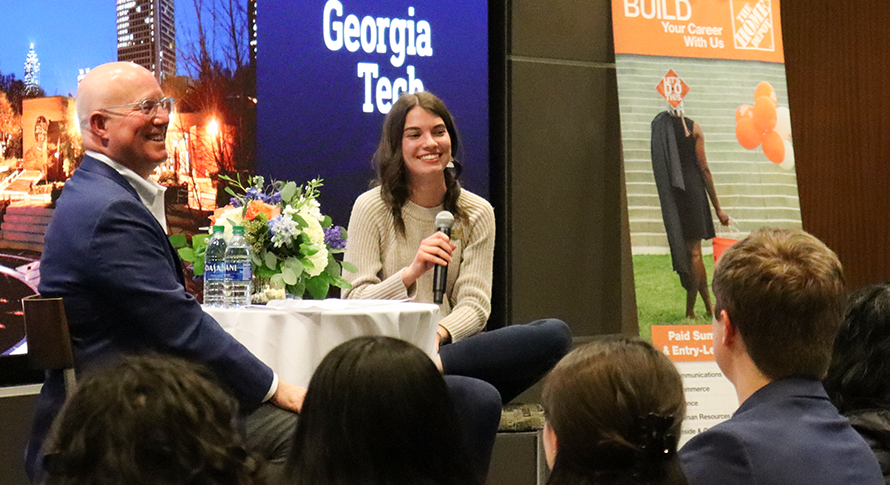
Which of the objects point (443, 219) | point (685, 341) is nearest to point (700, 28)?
point (685, 341)

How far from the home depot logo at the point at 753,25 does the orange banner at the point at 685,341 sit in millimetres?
1369

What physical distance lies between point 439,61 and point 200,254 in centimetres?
222

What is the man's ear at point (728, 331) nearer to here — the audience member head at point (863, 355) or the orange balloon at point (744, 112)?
the audience member head at point (863, 355)

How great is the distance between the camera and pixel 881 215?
18.6 feet

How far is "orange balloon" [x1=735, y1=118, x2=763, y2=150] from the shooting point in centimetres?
448

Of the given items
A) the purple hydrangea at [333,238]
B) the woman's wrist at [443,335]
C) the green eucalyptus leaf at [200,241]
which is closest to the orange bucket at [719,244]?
the woman's wrist at [443,335]

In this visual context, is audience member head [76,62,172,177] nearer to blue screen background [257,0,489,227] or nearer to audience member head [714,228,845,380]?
audience member head [714,228,845,380]

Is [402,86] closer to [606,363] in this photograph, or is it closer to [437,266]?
[437,266]

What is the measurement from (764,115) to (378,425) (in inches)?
149

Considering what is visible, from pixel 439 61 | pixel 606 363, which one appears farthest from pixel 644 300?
pixel 606 363

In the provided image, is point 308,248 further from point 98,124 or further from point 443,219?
point 98,124

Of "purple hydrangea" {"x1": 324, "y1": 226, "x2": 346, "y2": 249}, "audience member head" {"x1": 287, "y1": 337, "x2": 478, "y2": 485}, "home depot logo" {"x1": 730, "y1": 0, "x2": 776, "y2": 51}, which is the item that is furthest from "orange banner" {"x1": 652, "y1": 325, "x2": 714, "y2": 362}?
"audience member head" {"x1": 287, "y1": 337, "x2": 478, "y2": 485}

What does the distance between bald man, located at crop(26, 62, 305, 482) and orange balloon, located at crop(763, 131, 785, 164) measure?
3.09 m

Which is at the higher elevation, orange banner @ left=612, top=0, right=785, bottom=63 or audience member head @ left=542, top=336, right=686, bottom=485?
orange banner @ left=612, top=0, right=785, bottom=63
